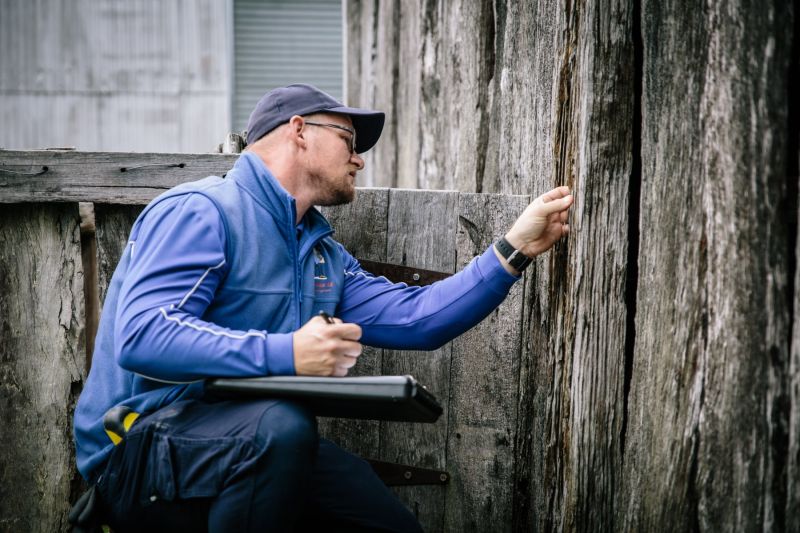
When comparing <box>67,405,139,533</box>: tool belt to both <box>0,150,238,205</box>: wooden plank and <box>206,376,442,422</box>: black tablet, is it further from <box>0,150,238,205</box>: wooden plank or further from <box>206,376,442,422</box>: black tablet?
<box>0,150,238,205</box>: wooden plank

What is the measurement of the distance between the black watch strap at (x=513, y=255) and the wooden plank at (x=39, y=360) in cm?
165

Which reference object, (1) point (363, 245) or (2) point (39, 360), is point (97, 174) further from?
(1) point (363, 245)

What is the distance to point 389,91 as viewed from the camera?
620 cm

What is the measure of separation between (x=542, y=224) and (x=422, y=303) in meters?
0.53

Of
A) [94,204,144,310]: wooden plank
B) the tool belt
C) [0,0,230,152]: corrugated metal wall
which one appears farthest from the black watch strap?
[0,0,230,152]: corrugated metal wall

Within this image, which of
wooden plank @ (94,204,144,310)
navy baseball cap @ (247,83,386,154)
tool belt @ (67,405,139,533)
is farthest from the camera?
wooden plank @ (94,204,144,310)

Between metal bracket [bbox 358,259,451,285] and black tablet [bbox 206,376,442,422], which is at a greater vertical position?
metal bracket [bbox 358,259,451,285]

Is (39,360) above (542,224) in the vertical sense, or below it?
below

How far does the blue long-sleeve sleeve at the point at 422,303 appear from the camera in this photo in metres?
2.74

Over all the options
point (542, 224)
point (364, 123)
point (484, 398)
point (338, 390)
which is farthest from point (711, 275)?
point (364, 123)

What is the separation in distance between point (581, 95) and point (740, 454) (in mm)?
1174

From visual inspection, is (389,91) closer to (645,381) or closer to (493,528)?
(493,528)

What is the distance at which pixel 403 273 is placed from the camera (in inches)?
→ 125

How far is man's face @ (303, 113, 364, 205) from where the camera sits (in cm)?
282
